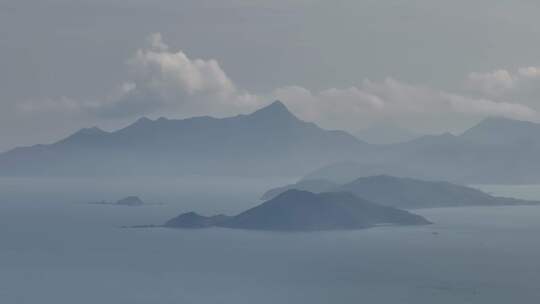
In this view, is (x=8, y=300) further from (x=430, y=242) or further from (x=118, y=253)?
(x=430, y=242)

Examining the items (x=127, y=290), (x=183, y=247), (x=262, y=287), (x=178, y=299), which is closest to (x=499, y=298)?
(x=262, y=287)

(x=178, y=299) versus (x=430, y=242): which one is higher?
(x=430, y=242)

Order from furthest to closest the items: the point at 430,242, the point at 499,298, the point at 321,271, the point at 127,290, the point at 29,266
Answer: the point at 430,242, the point at 29,266, the point at 321,271, the point at 127,290, the point at 499,298

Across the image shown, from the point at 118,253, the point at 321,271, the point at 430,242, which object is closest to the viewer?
the point at 321,271

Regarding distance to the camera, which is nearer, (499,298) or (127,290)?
(499,298)

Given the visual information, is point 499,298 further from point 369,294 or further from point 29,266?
point 29,266

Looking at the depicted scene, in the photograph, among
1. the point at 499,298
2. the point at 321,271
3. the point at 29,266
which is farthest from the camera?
the point at 29,266

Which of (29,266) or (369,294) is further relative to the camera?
(29,266)

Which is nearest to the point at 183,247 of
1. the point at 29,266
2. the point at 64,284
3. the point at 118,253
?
the point at 118,253

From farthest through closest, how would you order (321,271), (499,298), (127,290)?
(321,271) → (127,290) → (499,298)
